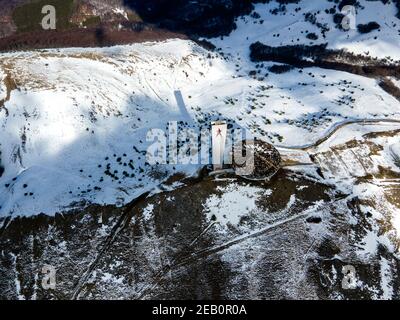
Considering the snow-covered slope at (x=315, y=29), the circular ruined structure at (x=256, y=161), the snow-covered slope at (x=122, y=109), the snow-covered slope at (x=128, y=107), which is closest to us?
the snow-covered slope at (x=122, y=109)

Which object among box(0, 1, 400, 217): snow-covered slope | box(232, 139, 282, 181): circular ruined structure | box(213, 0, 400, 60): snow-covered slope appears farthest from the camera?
box(213, 0, 400, 60): snow-covered slope

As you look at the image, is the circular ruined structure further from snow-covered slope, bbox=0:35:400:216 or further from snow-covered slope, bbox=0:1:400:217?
snow-covered slope, bbox=0:35:400:216

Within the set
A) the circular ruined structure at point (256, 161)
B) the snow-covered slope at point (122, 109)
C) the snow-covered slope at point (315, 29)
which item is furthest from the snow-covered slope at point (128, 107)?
the circular ruined structure at point (256, 161)

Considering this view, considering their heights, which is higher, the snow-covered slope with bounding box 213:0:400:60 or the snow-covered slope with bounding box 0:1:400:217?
the snow-covered slope with bounding box 213:0:400:60

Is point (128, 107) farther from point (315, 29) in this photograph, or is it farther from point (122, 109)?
point (315, 29)

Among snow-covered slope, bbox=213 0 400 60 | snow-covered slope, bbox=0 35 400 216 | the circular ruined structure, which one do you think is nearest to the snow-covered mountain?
snow-covered slope, bbox=0 35 400 216

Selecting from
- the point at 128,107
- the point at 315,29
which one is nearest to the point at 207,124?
the point at 128,107

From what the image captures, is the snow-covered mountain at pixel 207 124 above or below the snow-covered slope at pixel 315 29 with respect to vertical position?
below

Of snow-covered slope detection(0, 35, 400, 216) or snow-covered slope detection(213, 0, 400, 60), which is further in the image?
snow-covered slope detection(213, 0, 400, 60)

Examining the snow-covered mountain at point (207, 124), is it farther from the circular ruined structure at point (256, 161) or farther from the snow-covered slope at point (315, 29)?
the snow-covered slope at point (315, 29)
